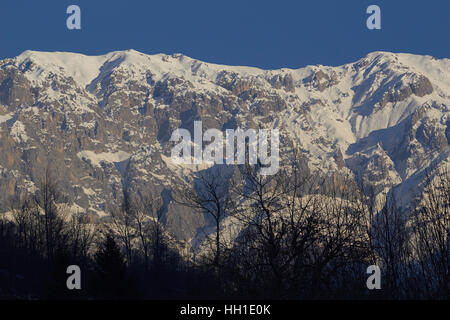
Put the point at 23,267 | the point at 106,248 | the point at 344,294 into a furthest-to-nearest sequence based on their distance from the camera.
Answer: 1. the point at 23,267
2. the point at 106,248
3. the point at 344,294

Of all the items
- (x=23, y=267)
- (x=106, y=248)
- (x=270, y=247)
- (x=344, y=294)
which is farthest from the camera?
(x=23, y=267)

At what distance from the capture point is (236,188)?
91.5ft
